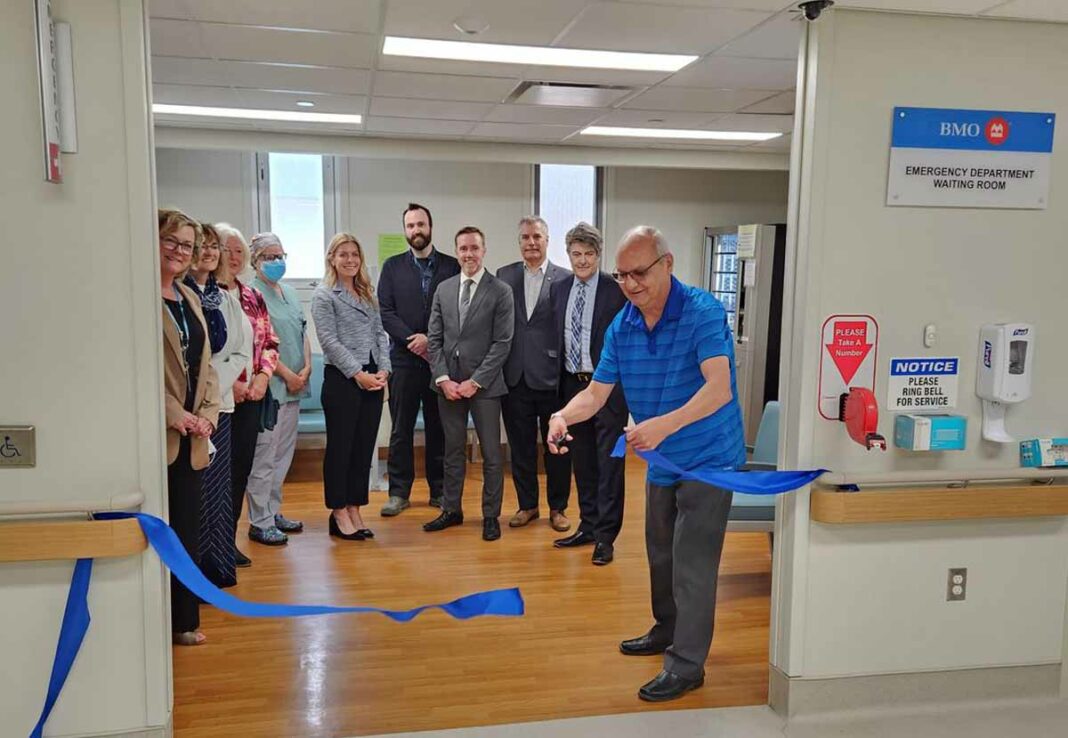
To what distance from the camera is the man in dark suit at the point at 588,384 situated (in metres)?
4.41

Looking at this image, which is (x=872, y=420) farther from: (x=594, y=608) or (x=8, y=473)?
(x=8, y=473)

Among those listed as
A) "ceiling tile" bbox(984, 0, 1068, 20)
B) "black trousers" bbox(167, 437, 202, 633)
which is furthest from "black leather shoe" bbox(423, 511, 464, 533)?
"ceiling tile" bbox(984, 0, 1068, 20)

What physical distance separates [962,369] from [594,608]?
6.05ft

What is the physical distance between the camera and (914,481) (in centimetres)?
281

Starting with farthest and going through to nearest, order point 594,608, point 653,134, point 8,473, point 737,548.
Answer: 1. point 653,134
2. point 737,548
3. point 594,608
4. point 8,473

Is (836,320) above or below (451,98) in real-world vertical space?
below

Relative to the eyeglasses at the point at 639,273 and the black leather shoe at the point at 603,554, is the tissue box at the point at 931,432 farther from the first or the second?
the black leather shoe at the point at 603,554

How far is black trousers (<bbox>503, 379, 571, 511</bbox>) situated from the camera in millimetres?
4883

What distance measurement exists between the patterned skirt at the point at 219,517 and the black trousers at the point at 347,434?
2.13 ft

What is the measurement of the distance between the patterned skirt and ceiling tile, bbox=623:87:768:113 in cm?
274

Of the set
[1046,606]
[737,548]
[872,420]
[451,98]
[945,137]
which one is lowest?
[737,548]

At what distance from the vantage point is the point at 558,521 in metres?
4.95

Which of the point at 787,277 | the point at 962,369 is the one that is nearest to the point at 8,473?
the point at 787,277

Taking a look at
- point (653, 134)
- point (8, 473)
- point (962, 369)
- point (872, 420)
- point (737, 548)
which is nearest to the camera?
point (8, 473)
